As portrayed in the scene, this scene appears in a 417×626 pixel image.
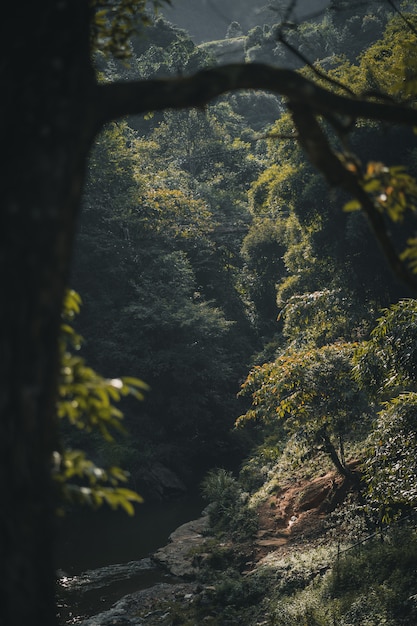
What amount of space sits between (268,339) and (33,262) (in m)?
29.5

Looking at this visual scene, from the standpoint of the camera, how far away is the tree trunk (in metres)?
1.79

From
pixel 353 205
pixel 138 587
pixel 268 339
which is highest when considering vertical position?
pixel 268 339

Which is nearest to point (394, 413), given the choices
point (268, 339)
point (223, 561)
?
point (223, 561)

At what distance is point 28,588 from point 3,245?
94 centimetres

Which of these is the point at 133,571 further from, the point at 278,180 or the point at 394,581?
the point at 278,180

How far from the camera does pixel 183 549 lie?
16.8m

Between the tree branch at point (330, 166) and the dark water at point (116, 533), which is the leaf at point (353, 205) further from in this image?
the dark water at point (116, 533)

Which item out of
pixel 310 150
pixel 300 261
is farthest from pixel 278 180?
pixel 310 150

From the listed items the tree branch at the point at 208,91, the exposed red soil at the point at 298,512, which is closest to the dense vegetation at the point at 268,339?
the exposed red soil at the point at 298,512

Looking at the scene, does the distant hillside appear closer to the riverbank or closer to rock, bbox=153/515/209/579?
rock, bbox=153/515/209/579

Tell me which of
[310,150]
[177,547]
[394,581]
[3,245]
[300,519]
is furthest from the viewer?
[177,547]

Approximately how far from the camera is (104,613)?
43.7ft

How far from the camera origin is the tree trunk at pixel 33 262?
179 cm

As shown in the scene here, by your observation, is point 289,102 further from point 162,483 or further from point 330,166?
point 162,483
